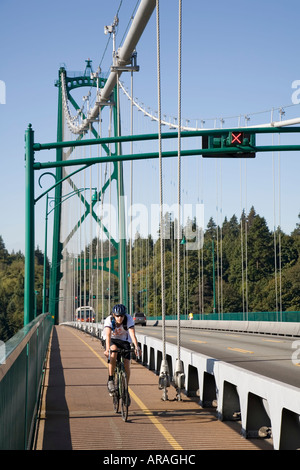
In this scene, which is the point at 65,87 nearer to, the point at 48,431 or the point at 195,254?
the point at 195,254

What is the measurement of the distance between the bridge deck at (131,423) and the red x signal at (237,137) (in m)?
7.09

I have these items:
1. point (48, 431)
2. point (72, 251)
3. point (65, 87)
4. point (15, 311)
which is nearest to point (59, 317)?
point (72, 251)

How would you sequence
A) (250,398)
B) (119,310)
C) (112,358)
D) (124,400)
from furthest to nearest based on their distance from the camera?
(112,358) < (119,310) < (124,400) < (250,398)

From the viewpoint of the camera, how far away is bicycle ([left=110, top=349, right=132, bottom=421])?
1139 cm

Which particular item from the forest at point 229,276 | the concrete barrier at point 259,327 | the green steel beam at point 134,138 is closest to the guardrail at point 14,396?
the green steel beam at point 134,138

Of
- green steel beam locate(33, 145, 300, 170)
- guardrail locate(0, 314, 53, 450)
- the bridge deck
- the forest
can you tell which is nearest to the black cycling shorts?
the bridge deck

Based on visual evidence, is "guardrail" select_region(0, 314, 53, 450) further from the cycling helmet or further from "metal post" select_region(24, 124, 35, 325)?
"metal post" select_region(24, 124, 35, 325)

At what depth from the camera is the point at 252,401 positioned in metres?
9.87

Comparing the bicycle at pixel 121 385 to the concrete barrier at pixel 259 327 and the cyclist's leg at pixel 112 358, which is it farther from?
the concrete barrier at pixel 259 327

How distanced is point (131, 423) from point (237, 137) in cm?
1152

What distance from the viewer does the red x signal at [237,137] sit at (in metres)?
21.3

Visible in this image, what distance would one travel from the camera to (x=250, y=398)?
985 centimetres

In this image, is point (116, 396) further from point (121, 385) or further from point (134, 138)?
point (134, 138)

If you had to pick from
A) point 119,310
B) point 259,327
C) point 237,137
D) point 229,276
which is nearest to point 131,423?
point 119,310
